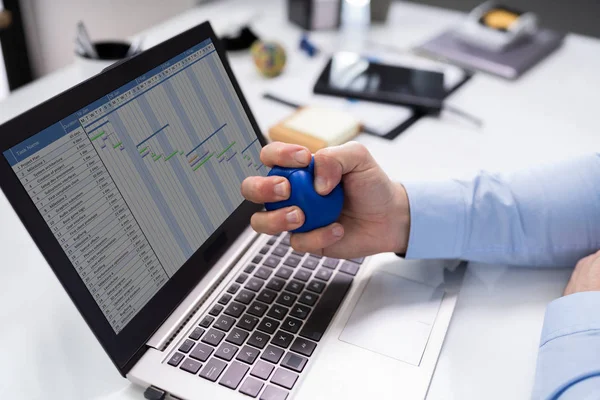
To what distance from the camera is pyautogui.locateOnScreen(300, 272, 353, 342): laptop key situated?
0.47m

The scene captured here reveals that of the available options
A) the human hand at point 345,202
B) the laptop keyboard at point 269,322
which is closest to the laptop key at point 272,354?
the laptop keyboard at point 269,322

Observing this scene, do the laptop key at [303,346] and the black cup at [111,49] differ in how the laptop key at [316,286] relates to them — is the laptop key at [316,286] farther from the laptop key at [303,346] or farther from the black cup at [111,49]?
the black cup at [111,49]

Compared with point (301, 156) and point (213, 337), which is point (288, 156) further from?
point (213, 337)

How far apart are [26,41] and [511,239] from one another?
5.21ft

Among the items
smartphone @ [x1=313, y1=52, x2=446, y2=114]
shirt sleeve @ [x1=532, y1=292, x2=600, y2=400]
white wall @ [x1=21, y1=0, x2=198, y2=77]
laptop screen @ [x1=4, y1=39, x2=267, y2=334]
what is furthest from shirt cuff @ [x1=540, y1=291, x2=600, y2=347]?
Answer: white wall @ [x1=21, y1=0, x2=198, y2=77]

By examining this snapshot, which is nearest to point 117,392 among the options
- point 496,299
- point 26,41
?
point 496,299

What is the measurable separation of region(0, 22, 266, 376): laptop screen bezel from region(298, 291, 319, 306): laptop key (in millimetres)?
100

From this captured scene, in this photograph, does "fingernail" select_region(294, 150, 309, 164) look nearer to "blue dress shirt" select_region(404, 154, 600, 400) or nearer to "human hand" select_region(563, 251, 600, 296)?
"blue dress shirt" select_region(404, 154, 600, 400)

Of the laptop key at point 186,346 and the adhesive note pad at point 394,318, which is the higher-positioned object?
the laptop key at point 186,346

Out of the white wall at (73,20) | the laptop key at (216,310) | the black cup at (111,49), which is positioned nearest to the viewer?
the laptop key at (216,310)

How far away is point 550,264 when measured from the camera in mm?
568

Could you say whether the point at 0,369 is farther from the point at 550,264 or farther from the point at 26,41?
the point at 26,41

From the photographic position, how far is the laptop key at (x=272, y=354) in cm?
44

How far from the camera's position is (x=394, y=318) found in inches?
19.4
